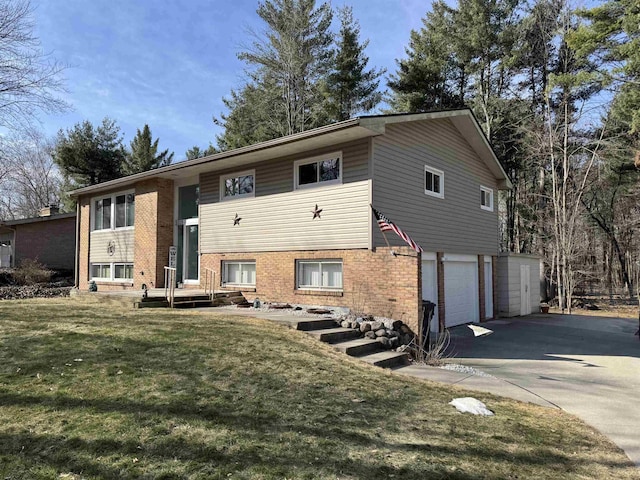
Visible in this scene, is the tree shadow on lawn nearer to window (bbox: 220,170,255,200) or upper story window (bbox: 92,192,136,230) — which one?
window (bbox: 220,170,255,200)

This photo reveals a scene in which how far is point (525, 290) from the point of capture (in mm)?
17469

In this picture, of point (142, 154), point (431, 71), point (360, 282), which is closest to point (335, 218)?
point (360, 282)

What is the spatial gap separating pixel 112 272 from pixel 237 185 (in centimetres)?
775

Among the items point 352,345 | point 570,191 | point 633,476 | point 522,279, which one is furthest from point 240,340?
point 570,191

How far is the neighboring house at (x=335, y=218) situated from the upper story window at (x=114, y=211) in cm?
9

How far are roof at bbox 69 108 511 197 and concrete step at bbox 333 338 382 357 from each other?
4687 millimetres

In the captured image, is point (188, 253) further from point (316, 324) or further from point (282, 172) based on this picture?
point (316, 324)

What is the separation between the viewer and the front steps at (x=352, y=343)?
7.68 m

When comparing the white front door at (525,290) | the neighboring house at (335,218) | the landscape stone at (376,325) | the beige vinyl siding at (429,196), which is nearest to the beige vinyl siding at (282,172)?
the neighboring house at (335,218)

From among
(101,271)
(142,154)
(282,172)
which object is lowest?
(101,271)

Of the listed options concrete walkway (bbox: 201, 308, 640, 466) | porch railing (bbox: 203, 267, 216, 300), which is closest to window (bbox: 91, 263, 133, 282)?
porch railing (bbox: 203, 267, 216, 300)

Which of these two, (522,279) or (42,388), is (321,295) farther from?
(522,279)

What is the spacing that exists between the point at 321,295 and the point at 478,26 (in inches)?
784

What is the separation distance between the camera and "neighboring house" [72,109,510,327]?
10242mm
